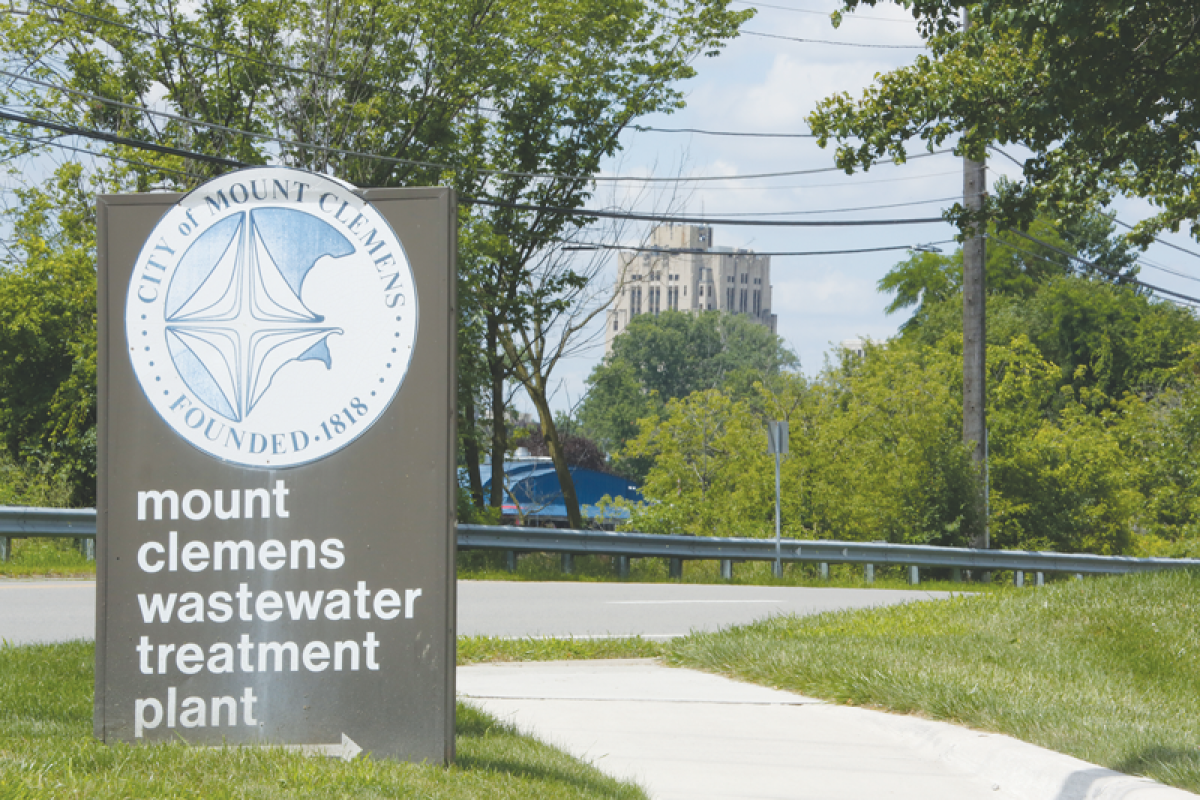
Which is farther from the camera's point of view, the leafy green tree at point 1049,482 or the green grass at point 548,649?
the leafy green tree at point 1049,482

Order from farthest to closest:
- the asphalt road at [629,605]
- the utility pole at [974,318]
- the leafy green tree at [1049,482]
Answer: the leafy green tree at [1049,482] → the utility pole at [974,318] → the asphalt road at [629,605]

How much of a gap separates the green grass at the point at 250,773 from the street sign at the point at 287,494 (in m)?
0.15

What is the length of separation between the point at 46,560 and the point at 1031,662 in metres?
12.5

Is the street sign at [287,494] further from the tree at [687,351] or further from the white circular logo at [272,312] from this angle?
the tree at [687,351]

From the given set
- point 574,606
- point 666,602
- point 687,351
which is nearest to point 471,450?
Result: point 666,602

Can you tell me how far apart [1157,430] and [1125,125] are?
2122 cm

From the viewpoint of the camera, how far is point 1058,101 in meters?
9.64

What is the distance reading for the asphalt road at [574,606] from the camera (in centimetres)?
1048

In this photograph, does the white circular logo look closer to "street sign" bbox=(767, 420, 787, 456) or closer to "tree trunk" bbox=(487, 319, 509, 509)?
"street sign" bbox=(767, 420, 787, 456)

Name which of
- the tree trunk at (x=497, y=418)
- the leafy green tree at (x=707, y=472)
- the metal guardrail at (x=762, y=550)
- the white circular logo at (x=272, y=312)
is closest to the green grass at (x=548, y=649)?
the white circular logo at (x=272, y=312)

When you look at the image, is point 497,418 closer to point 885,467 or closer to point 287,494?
point 885,467

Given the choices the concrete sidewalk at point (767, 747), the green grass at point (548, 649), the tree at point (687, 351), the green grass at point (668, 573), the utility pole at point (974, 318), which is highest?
the tree at point (687, 351)

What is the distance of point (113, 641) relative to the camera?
14.5 ft

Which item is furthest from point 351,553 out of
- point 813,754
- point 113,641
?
point 813,754
